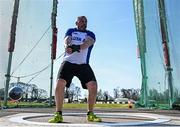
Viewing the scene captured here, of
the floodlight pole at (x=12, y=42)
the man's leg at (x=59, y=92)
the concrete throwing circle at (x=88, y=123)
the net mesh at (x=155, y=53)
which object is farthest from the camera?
the net mesh at (x=155, y=53)

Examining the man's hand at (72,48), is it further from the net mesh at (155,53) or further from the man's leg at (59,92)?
the net mesh at (155,53)

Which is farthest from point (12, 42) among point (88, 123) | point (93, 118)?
point (88, 123)

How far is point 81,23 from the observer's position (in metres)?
5.34

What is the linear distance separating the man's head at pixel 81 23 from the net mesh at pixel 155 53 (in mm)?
5976

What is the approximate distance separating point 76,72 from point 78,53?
0.90ft

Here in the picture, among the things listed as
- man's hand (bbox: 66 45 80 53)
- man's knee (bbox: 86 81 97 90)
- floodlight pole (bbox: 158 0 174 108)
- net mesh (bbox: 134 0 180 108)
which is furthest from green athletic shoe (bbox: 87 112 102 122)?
floodlight pole (bbox: 158 0 174 108)

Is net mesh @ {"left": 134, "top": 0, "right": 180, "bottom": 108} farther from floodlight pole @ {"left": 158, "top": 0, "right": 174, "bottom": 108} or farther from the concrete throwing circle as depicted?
the concrete throwing circle

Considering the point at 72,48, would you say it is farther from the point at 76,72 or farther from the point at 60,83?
the point at 60,83

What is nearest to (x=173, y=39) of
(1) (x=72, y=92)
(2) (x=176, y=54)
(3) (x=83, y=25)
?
(2) (x=176, y=54)

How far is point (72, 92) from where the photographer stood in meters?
82.9

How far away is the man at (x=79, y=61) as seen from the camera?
5141 millimetres

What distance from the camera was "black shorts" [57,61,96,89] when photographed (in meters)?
5.13

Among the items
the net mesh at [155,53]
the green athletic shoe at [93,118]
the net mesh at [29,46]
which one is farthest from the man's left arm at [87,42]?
the net mesh at [29,46]

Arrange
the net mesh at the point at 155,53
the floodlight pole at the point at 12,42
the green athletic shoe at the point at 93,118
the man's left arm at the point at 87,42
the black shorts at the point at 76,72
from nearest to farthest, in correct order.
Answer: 1. the green athletic shoe at the point at 93,118
2. the black shorts at the point at 76,72
3. the man's left arm at the point at 87,42
4. the floodlight pole at the point at 12,42
5. the net mesh at the point at 155,53
